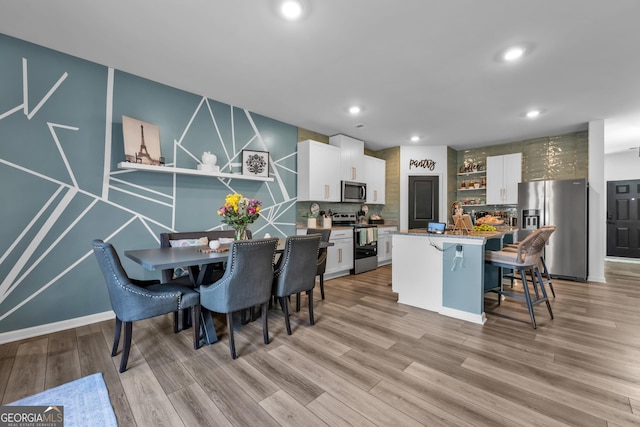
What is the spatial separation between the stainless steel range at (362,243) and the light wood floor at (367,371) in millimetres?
2093

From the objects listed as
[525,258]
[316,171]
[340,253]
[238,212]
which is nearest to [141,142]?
[238,212]

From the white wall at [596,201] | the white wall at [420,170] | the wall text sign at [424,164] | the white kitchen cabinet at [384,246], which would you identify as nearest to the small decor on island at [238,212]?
the white kitchen cabinet at [384,246]

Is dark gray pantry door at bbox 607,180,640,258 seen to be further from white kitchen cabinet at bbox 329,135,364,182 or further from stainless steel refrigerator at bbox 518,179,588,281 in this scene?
white kitchen cabinet at bbox 329,135,364,182

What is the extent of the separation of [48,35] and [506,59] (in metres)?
4.24

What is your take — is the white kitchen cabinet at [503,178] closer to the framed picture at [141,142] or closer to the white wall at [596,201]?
the white wall at [596,201]

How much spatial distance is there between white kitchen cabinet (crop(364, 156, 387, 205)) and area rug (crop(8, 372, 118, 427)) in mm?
5125

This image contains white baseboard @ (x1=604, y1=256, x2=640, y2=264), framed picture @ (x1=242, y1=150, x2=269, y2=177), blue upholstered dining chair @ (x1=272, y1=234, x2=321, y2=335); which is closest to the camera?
blue upholstered dining chair @ (x1=272, y1=234, x2=321, y2=335)

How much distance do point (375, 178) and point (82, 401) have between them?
5.53m

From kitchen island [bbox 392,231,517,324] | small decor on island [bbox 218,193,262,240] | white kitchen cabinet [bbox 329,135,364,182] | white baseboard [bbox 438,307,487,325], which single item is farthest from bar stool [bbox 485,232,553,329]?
white kitchen cabinet [bbox 329,135,364,182]

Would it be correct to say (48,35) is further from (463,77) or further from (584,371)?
(584,371)

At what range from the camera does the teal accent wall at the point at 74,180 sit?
249 cm

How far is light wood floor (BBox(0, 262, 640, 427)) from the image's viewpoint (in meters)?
1.58

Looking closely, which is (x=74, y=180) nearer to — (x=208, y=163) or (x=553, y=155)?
(x=208, y=163)

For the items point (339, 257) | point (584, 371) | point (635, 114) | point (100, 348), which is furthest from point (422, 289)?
point (635, 114)
